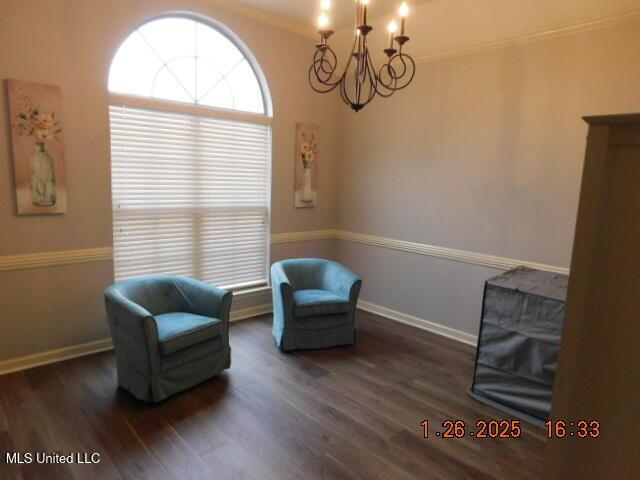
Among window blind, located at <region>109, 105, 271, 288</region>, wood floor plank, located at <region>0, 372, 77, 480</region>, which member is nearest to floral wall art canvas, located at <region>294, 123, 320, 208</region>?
window blind, located at <region>109, 105, 271, 288</region>

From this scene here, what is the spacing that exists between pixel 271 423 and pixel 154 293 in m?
1.35

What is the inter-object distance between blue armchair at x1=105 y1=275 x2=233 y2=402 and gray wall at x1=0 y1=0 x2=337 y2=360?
1.83 ft

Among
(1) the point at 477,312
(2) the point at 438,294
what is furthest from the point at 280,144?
(1) the point at 477,312

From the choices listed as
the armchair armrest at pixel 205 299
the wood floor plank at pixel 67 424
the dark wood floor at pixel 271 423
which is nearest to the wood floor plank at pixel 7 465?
the dark wood floor at pixel 271 423

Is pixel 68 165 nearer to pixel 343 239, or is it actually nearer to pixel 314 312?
pixel 314 312

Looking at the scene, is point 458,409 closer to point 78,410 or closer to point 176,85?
point 78,410

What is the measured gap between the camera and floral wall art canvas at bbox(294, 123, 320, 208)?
4375mm

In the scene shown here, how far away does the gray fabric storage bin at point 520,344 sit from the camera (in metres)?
2.47

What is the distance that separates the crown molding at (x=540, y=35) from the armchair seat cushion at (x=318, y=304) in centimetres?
240

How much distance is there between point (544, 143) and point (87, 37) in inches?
140

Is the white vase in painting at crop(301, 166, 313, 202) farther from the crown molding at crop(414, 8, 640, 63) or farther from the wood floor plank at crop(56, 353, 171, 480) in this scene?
the wood floor plank at crop(56, 353, 171, 480)

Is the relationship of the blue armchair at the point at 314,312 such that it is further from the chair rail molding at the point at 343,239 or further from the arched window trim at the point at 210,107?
the arched window trim at the point at 210,107

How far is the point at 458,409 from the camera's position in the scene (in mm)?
2643

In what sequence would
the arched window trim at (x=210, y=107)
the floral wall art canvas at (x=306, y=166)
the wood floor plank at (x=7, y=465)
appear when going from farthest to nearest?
the floral wall art canvas at (x=306, y=166) < the arched window trim at (x=210, y=107) < the wood floor plank at (x=7, y=465)
